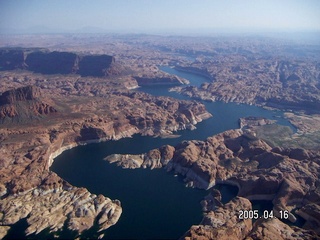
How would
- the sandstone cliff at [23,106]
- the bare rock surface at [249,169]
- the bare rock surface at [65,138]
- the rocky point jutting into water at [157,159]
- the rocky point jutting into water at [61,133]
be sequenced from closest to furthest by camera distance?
the rocky point jutting into water at [157,159] → the bare rock surface at [65,138] → the rocky point jutting into water at [61,133] → the bare rock surface at [249,169] → the sandstone cliff at [23,106]

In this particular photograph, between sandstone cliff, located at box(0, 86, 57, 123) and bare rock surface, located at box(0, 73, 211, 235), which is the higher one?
sandstone cliff, located at box(0, 86, 57, 123)

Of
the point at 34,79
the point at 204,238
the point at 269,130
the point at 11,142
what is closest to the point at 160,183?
the point at 204,238

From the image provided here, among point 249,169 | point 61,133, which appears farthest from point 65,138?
point 249,169

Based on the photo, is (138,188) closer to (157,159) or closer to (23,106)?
(157,159)

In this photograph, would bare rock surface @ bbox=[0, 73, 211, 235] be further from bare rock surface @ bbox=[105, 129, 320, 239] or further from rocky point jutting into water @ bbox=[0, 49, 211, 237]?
bare rock surface @ bbox=[105, 129, 320, 239]

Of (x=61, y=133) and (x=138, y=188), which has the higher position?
(x=61, y=133)

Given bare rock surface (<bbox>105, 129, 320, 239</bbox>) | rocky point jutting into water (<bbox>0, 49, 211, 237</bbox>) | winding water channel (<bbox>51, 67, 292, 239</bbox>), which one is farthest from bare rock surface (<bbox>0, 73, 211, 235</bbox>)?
bare rock surface (<bbox>105, 129, 320, 239</bbox>)

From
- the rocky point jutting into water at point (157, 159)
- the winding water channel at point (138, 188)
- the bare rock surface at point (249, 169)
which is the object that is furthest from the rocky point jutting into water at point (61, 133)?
the bare rock surface at point (249, 169)

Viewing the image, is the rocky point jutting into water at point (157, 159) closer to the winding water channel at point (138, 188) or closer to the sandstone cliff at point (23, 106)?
the sandstone cliff at point (23, 106)
